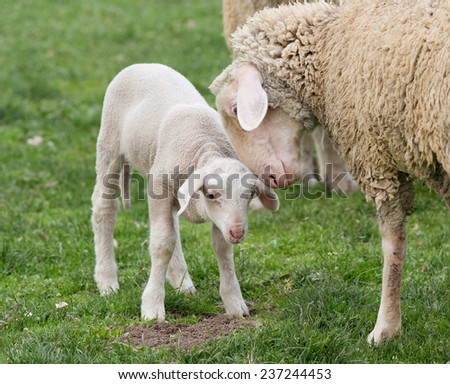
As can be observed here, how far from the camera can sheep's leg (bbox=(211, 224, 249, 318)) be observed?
516 cm

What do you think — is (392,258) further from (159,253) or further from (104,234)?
(104,234)

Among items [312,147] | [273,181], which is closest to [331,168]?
[312,147]

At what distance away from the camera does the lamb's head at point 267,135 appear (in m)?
4.79

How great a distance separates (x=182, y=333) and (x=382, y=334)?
1.02m

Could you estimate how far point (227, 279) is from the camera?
519 centimetres

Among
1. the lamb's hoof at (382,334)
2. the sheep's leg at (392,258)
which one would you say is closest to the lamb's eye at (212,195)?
the sheep's leg at (392,258)

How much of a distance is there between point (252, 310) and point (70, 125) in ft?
16.5

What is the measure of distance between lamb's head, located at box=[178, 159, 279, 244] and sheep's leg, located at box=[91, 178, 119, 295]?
1.05 metres

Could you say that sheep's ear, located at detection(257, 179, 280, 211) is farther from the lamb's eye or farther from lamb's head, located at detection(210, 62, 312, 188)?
the lamb's eye

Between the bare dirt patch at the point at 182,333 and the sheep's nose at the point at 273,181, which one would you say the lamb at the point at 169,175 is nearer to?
the sheep's nose at the point at 273,181

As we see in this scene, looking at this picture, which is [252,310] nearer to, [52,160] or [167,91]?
[167,91]

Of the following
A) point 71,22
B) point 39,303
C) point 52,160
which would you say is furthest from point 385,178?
point 71,22

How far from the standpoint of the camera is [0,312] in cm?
525
